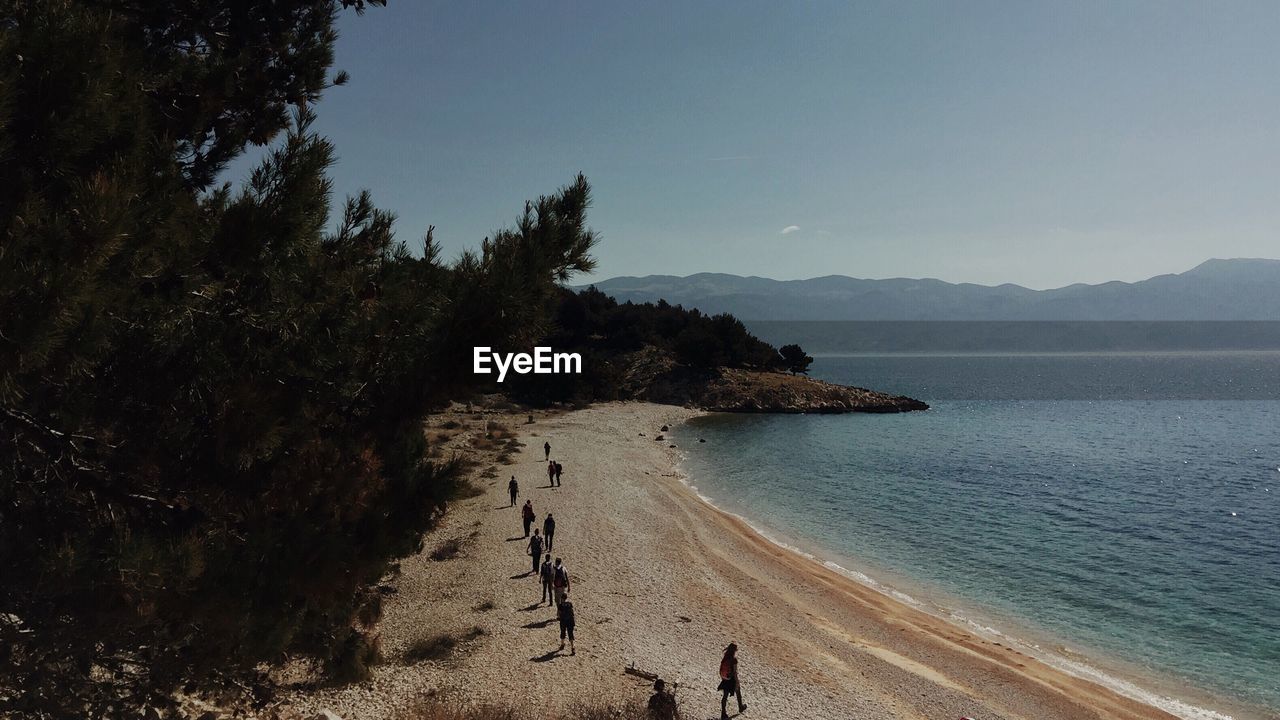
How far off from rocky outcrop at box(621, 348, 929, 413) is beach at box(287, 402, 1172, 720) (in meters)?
50.5

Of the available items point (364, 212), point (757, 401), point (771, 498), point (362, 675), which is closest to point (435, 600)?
point (362, 675)

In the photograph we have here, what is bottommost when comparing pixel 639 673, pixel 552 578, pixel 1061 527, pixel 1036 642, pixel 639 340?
pixel 1036 642

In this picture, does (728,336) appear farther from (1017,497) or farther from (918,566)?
(918,566)

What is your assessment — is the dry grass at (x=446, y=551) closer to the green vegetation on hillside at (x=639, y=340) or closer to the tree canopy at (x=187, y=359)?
the tree canopy at (x=187, y=359)

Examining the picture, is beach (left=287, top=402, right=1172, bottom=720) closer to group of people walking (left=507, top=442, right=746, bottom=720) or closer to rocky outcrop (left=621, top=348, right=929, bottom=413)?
group of people walking (left=507, top=442, right=746, bottom=720)

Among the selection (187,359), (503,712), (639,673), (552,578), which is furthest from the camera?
(552,578)

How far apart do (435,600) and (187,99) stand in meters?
14.6

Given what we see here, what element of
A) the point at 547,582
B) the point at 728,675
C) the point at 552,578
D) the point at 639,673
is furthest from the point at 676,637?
the point at 728,675

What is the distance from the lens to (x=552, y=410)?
66875 mm

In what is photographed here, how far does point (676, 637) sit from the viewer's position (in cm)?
1762

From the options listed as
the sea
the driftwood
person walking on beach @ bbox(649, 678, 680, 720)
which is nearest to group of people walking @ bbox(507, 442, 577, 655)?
the driftwood

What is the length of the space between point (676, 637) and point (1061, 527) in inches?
964

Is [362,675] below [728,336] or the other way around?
below

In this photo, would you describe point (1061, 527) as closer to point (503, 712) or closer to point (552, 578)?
point (552, 578)
